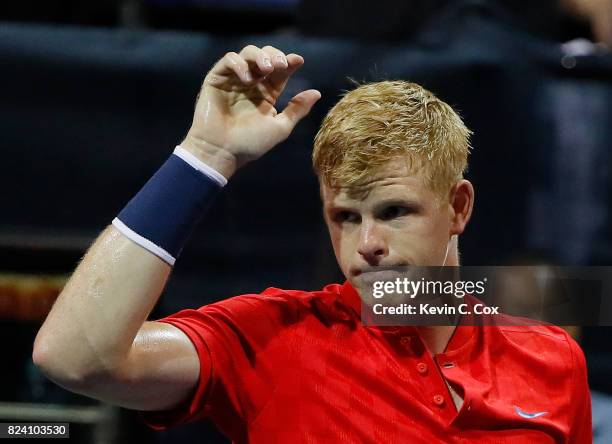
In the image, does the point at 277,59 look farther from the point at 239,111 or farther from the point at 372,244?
the point at 372,244

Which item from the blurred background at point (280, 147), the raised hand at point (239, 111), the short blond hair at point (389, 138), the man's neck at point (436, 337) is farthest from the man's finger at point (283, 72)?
the blurred background at point (280, 147)

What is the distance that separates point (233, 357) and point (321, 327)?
0.49ft

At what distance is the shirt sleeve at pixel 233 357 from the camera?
4.26ft

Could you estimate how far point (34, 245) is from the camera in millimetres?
2439

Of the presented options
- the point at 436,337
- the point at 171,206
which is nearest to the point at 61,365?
the point at 171,206

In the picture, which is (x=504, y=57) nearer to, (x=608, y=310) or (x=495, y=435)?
(x=608, y=310)

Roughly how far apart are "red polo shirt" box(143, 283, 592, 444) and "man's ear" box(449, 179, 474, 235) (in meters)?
0.17

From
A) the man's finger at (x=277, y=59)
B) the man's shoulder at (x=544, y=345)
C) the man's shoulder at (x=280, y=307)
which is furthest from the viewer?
the man's shoulder at (x=544, y=345)

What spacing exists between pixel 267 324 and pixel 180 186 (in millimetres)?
259

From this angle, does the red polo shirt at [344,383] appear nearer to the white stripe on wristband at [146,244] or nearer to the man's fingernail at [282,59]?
the white stripe on wristband at [146,244]

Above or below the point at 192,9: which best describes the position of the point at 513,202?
below

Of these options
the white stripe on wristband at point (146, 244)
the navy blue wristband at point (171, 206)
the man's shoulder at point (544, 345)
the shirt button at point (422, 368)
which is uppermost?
the navy blue wristband at point (171, 206)

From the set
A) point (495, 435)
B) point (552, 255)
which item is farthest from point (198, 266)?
point (495, 435)

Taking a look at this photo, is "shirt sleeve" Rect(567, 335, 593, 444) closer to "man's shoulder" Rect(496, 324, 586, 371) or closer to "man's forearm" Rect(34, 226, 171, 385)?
"man's shoulder" Rect(496, 324, 586, 371)
